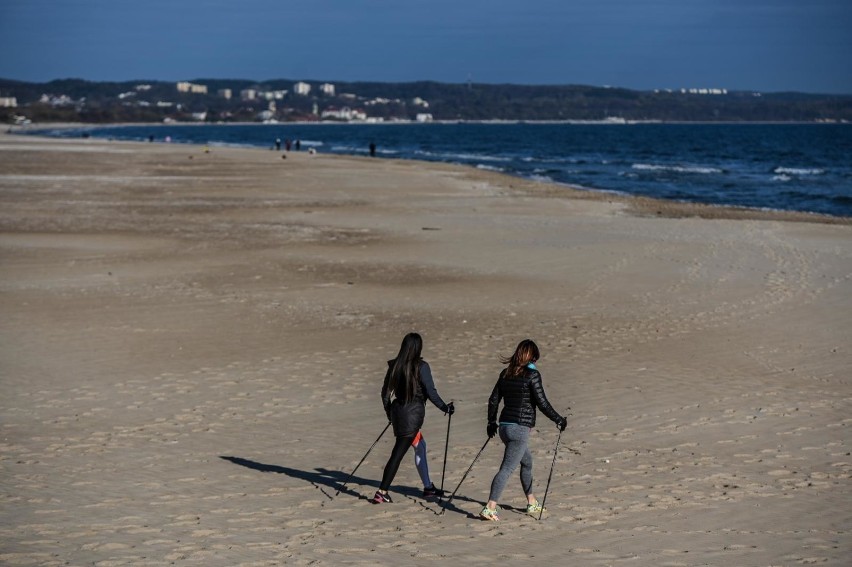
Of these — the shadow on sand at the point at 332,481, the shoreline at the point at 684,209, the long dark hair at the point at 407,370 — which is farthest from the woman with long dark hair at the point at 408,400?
the shoreline at the point at 684,209

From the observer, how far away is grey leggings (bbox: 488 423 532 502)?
923 cm

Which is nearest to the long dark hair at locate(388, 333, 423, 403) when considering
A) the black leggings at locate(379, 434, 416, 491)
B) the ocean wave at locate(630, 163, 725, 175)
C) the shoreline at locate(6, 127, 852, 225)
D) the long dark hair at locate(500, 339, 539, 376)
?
the black leggings at locate(379, 434, 416, 491)

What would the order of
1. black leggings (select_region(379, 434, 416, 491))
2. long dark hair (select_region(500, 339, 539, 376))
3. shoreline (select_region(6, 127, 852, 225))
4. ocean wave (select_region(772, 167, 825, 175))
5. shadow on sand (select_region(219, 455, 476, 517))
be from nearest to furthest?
long dark hair (select_region(500, 339, 539, 376)), black leggings (select_region(379, 434, 416, 491)), shadow on sand (select_region(219, 455, 476, 517)), shoreline (select_region(6, 127, 852, 225)), ocean wave (select_region(772, 167, 825, 175))

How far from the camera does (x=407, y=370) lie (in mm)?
9438

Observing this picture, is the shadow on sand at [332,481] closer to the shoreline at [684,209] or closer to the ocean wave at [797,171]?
the shoreline at [684,209]

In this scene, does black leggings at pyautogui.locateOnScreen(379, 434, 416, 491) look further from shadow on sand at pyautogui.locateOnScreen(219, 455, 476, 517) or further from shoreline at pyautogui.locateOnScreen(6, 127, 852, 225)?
shoreline at pyautogui.locateOnScreen(6, 127, 852, 225)

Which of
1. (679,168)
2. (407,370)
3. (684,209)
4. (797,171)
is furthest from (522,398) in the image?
(679,168)

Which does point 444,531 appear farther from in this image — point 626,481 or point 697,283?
point 697,283

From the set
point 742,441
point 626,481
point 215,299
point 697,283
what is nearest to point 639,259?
point 697,283

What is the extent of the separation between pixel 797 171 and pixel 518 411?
2856 inches

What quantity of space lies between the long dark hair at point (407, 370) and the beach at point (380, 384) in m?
1.08

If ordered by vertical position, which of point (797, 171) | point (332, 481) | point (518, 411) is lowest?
point (332, 481)

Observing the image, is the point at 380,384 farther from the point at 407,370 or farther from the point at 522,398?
the point at 522,398

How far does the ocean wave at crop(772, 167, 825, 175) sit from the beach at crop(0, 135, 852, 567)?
148ft
